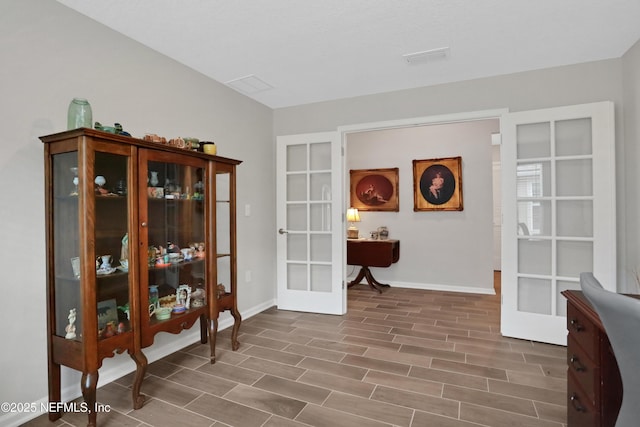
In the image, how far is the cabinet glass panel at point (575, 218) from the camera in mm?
2682

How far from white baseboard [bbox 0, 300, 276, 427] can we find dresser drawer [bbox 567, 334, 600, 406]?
8.65 feet

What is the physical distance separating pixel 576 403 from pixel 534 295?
1661 millimetres

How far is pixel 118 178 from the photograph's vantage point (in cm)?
183

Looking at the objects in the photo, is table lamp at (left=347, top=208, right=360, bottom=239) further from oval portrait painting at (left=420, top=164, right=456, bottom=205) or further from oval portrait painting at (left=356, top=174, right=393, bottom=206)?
oval portrait painting at (left=420, top=164, right=456, bottom=205)

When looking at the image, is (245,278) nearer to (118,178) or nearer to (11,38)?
(118,178)

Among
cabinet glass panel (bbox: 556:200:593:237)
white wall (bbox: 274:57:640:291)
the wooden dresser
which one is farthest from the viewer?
cabinet glass panel (bbox: 556:200:593:237)

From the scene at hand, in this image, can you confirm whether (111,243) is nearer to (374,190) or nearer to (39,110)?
(39,110)

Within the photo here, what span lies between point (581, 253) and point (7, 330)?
3965mm

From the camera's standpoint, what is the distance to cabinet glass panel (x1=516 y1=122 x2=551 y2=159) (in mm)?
2830

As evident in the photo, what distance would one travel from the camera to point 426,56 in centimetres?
264

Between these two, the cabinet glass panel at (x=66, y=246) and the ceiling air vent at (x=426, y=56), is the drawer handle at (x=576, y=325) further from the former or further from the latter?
the cabinet glass panel at (x=66, y=246)

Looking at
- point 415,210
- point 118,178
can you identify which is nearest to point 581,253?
point 415,210

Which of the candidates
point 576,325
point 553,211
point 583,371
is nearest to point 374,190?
point 553,211

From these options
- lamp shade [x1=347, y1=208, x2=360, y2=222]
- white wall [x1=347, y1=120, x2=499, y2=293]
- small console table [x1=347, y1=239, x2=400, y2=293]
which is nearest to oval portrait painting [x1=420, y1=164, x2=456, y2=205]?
white wall [x1=347, y1=120, x2=499, y2=293]
